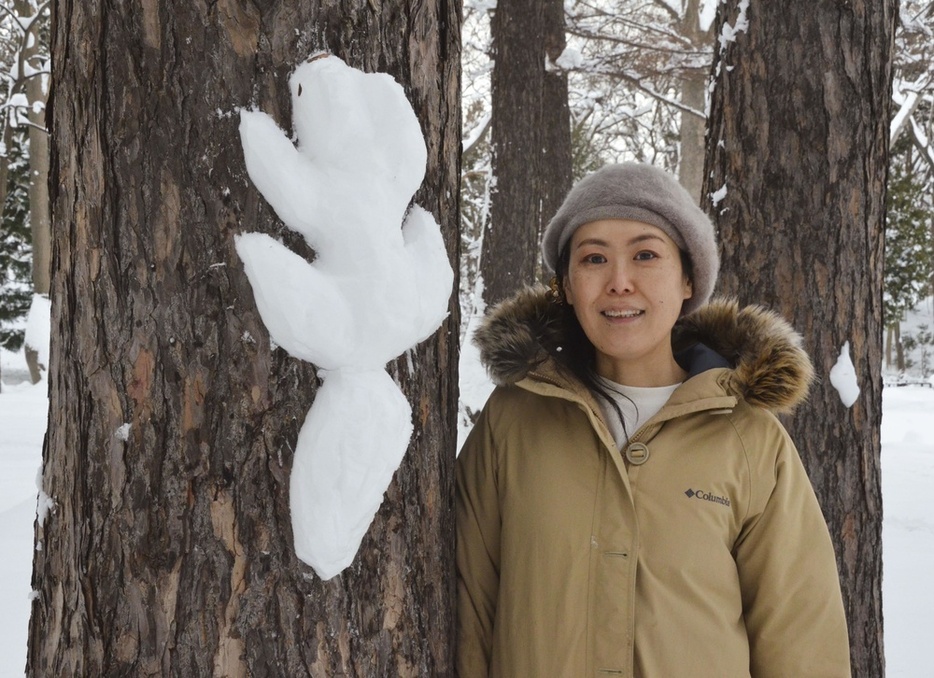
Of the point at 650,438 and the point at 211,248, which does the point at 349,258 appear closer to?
the point at 211,248

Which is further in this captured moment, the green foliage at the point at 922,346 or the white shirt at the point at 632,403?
the green foliage at the point at 922,346

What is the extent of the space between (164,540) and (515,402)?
2.65 ft

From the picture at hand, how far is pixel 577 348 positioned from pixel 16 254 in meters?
17.9

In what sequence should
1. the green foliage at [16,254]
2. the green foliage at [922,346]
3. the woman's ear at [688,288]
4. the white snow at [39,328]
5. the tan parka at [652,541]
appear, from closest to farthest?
the tan parka at [652,541] → the woman's ear at [688,288] → the white snow at [39,328] → the green foliage at [16,254] → the green foliage at [922,346]

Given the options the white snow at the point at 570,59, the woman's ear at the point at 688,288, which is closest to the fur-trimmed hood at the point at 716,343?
the woman's ear at the point at 688,288

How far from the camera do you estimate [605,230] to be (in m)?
1.66

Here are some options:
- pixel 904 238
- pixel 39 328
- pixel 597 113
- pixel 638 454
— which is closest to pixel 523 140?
pixel 638 454

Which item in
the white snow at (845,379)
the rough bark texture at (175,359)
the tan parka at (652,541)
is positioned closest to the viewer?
the rough bark texture at (175,359)

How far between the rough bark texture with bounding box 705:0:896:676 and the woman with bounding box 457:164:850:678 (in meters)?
1.08

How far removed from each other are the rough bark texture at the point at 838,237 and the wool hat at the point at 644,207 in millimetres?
1145

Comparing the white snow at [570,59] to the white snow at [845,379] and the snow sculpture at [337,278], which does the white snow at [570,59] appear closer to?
the white snow at [845,379]

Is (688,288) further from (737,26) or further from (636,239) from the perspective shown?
(737,26)

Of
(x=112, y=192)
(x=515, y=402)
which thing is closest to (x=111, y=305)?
(x=112, y=192)

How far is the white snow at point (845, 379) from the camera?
2.69 m
